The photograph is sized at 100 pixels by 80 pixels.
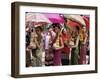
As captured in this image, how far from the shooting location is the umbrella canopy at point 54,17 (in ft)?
5.90

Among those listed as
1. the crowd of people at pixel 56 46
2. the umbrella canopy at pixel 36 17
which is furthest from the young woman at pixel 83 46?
the umbrella canopy at pixel 36 17

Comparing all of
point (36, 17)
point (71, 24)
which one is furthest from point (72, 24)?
point (36, 17)

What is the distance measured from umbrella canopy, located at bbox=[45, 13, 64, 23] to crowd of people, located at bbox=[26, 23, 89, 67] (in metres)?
0.03

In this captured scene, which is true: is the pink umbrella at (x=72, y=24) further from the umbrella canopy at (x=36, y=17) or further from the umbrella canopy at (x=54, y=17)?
the umbrella canopy at (x=36, y=17)

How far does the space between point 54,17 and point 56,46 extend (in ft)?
0.69

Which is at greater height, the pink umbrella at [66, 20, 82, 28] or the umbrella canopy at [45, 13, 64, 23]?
the umbrella canopy at [45, 13, 64, 23]

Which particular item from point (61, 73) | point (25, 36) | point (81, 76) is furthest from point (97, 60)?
point (25, 36)

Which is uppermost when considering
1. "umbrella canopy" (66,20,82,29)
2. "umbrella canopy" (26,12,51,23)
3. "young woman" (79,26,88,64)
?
"umbrella canopy" (26,12,51,23)

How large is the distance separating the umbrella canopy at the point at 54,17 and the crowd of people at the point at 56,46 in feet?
0.09

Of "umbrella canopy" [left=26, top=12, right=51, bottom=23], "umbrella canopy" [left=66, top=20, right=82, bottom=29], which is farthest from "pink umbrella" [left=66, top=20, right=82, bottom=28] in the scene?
"umbrella canopy" [left=26, top=12, right=51, bottom=23]

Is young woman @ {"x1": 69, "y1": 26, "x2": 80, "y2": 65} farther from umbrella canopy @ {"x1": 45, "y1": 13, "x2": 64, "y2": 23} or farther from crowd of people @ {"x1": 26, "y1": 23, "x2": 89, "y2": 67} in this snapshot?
umbrella canopy @ {"x1": 45, "y1": 13, "x2": 64, "y2": 23}

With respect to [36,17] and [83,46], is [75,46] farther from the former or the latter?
[36,17]

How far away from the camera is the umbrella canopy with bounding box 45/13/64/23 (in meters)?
1.80

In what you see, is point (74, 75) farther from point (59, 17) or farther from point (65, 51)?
point (59, 17)
